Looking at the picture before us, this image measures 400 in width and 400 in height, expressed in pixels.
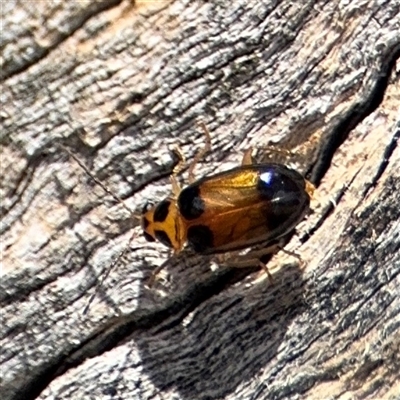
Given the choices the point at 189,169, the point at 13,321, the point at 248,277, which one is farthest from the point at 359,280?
the point at 13,321

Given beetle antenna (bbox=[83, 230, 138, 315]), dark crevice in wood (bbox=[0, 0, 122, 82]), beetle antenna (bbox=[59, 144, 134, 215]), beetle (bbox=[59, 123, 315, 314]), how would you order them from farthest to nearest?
beetle (bbox=[59, 123, 315, 314])
beetle antenna (bbox=[83, 230, 138, 315])
beetle antenna (bbox=[59, 144, 134, 215])
dark crevice in wood (bbox=[0, 0, 122, 82])

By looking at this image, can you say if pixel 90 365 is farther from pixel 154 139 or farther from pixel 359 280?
pixel 359 280

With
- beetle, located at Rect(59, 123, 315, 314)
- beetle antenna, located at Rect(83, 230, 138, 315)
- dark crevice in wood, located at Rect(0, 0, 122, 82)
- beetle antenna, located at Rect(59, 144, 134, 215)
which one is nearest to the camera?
dark crevice in wood, located at Rect(0, 0, 122, 82)

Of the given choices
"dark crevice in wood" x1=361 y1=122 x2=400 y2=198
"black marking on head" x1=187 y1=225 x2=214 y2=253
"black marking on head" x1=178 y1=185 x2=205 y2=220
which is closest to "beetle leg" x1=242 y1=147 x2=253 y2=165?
"black marking on head" x1=178 y1=185 x2=205 y2=220

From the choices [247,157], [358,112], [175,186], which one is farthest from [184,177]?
[358,112]

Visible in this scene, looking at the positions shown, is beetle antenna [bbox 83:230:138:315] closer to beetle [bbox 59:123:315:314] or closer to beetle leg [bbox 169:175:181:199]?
beetle [bbox 59:123:315:314]

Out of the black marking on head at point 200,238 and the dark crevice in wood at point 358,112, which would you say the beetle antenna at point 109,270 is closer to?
the black marking on head at point 200,238

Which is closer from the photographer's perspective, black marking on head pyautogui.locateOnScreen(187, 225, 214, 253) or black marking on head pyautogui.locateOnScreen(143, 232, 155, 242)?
black marking on head pyautogui.locateOnScreen(143, 232, 155, 242)

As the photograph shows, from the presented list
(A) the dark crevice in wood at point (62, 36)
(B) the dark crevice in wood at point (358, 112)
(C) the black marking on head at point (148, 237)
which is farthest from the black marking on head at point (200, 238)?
(A) the dark crevice in wood at point (62, 36)

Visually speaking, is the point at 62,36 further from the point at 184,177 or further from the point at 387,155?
the point at 387,155
